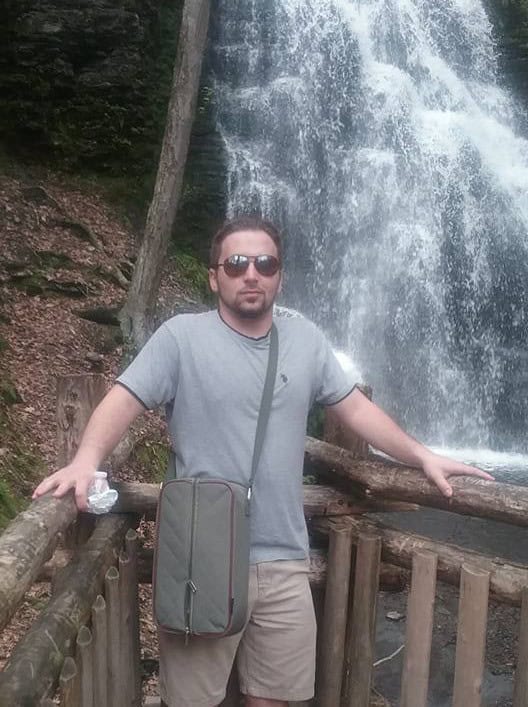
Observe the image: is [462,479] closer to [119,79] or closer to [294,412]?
[294,412]

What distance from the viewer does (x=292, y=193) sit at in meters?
14.6

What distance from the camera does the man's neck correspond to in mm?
2768

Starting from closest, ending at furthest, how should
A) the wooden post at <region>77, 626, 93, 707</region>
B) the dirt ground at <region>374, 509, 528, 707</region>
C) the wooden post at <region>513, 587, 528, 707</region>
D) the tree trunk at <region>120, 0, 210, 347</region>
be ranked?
the wooden post at <region>77, 626, 93, 707</region>, the wooden post at <region>513, 587, 528, 707</region>, the dirt ground at <region>374, 509, 528, 707</region>, the tree trunk at <region>120, 0, 210, 347</region>

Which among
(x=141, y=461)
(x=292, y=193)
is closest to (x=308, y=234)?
(x=292, y=193)

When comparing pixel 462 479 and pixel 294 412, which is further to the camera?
pixel 462 479

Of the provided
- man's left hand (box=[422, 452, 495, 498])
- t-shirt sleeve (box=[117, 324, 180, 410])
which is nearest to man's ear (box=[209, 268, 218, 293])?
t-shirt sleeve (box=[117, 324, 180, 410])

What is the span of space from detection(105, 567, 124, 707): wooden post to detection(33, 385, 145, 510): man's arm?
0.51 meters

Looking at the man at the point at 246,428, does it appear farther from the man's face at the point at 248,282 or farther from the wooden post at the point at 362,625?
the wooden post at the point at 362,625

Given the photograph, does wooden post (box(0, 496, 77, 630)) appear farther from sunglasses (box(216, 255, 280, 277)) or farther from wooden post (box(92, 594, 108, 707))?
sunglasses (box(216, 255, 280, 277))

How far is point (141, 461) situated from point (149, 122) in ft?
27.6

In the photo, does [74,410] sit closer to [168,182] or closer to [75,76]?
[168,182]

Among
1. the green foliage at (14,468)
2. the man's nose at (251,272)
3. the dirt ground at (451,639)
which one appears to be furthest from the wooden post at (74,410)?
the dirt ground at (451,639)

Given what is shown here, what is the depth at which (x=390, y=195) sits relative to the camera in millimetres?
14594

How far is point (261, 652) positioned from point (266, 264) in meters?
→ 1.40
